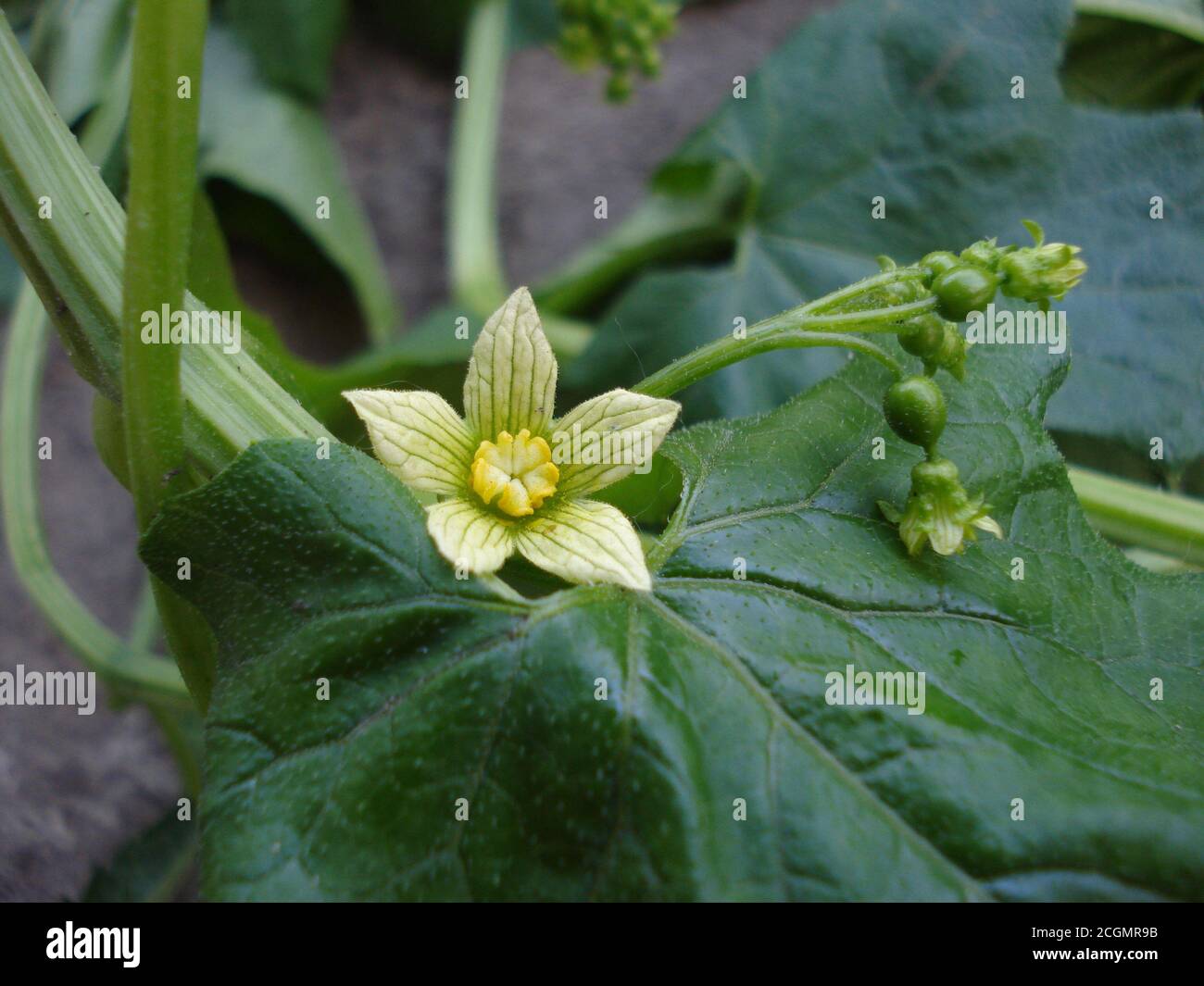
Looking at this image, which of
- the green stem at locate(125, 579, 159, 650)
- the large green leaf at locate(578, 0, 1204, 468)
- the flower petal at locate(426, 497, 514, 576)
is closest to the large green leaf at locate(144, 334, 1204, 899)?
the flower petal at locate(426, 497, 514, 576)

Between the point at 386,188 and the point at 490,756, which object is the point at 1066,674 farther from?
the point at 386,188

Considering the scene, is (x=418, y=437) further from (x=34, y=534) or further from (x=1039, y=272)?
(x=34, y=534)

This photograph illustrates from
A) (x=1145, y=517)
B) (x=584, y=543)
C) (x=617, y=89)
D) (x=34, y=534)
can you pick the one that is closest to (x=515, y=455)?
(x=584, y=543)

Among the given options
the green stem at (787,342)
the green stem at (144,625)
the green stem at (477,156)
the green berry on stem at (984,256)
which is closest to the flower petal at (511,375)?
the green stem at (787,342)

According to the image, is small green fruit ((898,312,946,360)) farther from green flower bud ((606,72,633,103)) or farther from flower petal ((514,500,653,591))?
green flower bud ((606,72,633,103))

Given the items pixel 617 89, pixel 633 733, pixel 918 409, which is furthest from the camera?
pixel 617 89

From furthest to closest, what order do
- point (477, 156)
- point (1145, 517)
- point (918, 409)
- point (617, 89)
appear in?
point (477, 156)
point (617, 89)
point (1145, 517)
point (918, 409)
